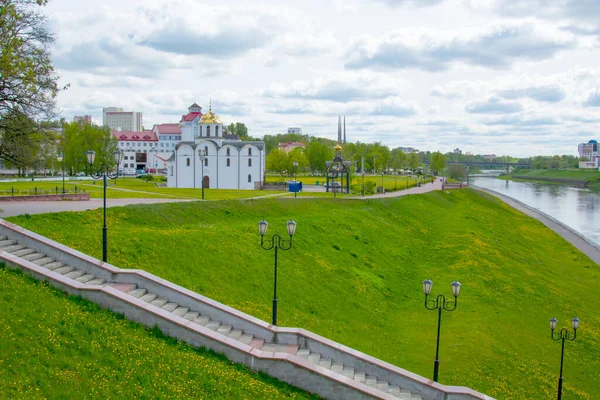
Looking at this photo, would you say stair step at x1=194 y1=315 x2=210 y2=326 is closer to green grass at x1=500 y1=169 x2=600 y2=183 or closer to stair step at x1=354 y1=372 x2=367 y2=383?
stair step at x1=354 y1=372 x2=367 y2=383

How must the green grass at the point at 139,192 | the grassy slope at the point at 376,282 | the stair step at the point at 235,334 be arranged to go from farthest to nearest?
the green grass at the point at 139,192 < the grassy slope at the point at 376,282 < the stair step at the point at 235,334

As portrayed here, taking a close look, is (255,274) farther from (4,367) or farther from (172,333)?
(4,367)

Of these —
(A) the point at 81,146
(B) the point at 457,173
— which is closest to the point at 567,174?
(B) the point at 457,173

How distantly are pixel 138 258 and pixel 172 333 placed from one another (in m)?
5.80

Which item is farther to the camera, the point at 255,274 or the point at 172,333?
the point at 255,274

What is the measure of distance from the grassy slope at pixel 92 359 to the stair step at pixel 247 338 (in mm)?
1282

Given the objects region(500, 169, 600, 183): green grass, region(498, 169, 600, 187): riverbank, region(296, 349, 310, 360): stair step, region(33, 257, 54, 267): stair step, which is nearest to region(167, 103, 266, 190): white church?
region(33, 257, 54, 267): stair step

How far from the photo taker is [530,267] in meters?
34.0

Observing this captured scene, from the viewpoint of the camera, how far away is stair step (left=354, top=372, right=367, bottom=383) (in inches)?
519

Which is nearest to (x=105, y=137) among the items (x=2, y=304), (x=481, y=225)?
(x=481, y=225)

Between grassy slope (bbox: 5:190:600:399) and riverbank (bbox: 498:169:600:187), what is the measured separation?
126847 mm

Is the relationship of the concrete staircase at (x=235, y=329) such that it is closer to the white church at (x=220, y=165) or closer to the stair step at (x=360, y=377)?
the stair step at (x=360, y=377)

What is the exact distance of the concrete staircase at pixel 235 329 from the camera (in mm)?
13180

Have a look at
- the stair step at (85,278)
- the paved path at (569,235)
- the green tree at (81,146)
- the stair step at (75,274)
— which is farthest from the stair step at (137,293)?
the green tree at (81,146)
